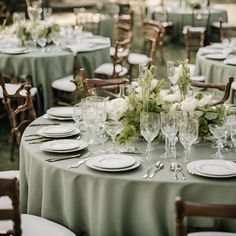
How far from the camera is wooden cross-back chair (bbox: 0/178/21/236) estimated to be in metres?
2.04

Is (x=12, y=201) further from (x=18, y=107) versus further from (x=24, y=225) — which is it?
(x=18, y=107)

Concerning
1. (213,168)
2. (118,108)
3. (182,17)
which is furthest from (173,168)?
(182,17)

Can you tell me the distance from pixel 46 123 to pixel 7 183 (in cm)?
114

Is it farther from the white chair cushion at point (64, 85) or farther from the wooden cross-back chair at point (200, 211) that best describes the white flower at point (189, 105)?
the white chair cushion at point (64, 85)

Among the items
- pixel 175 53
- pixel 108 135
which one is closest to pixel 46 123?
pixel 108 135

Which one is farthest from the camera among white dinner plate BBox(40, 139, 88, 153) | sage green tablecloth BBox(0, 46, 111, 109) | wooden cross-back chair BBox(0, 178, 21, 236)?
sage green tablecloth BBox(0, 46, 111, 109)

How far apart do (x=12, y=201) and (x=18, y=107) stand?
1.75m

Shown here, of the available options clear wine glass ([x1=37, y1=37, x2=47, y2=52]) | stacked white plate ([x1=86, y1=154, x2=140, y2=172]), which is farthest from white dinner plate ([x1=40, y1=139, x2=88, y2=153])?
clear wine glass ([x1=37, y1=37, x2=47, y2=52])

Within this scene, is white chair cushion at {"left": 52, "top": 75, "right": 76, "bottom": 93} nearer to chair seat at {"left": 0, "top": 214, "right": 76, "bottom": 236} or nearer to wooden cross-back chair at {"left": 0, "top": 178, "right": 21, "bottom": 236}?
chair seat at {"left": 0, "top": 214, "right": 76, "bottom": 236}

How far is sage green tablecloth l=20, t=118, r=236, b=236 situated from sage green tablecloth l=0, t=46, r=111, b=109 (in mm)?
2755

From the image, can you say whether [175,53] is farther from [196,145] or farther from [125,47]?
[196,145]

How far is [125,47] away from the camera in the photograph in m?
6.43

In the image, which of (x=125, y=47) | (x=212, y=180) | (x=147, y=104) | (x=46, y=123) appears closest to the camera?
(x=212, y=180)

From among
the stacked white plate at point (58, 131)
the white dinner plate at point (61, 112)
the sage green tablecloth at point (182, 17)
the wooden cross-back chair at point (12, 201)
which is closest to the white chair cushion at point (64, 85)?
the white dinner plate at point (61, 112)
